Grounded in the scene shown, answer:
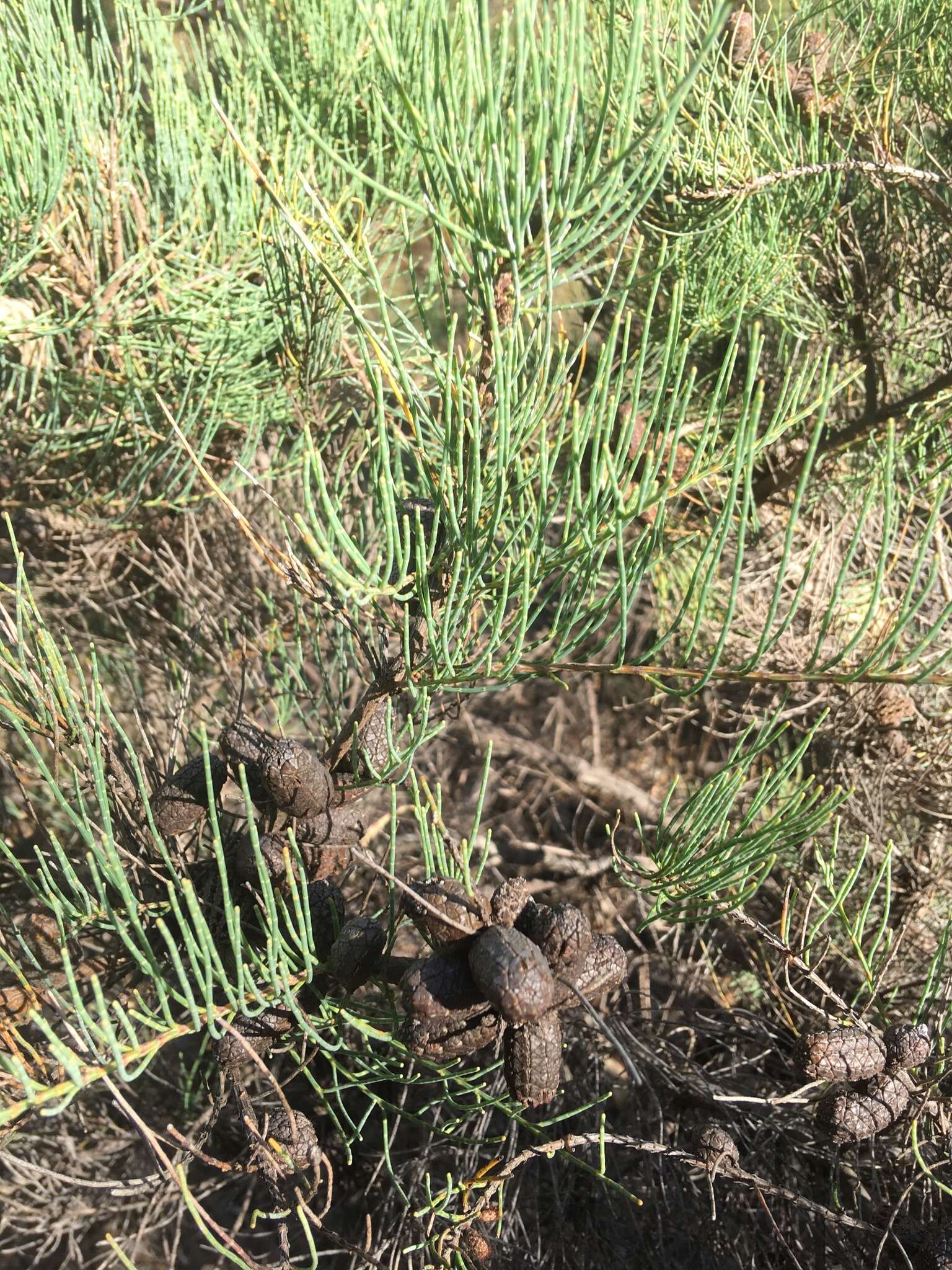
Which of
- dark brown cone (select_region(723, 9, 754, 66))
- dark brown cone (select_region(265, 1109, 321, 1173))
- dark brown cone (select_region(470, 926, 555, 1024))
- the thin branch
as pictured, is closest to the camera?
dark brown cone (select_region(470, 926, 555, 1024))

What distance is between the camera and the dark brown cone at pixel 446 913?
0.59 m

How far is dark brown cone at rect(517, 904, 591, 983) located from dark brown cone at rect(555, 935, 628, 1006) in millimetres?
10

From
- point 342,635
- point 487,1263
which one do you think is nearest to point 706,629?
point 342,635

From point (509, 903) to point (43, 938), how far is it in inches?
14.8

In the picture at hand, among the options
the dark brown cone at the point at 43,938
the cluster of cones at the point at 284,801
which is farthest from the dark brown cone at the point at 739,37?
the dark brown cone at the point at 43,938

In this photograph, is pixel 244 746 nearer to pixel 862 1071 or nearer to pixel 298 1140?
pixel 298 1140

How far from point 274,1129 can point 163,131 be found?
1.14m

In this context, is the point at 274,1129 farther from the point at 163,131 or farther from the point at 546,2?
the point at 163,131

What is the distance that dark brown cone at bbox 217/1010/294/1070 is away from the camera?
2.12 ft

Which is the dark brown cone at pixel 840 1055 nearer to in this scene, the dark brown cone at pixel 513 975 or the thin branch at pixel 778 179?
the dark brown cone at pixel 513 975

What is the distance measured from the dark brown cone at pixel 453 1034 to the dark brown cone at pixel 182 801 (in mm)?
224

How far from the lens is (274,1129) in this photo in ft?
2.18

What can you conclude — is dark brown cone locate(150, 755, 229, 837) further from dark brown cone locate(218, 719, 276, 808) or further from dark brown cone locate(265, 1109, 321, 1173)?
dark brown cone locate(265, 1109, 321, 1173)

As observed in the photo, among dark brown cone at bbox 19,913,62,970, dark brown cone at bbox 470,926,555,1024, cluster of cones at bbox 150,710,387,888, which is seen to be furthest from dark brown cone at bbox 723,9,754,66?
dark brown cone at bbox 19,913,62,970
